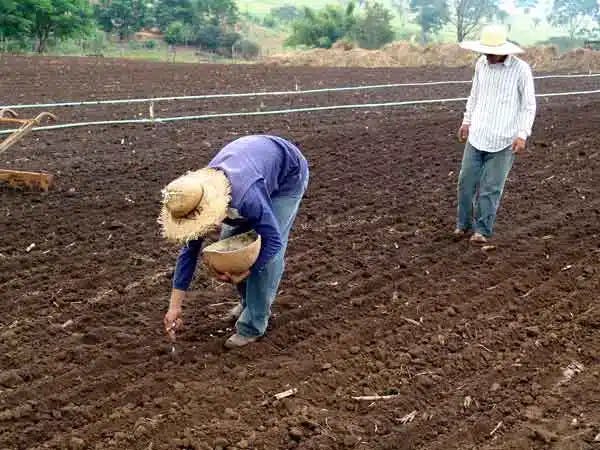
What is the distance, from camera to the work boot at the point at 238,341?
477 cm

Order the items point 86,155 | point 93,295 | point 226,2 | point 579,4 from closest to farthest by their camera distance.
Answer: point 93,295 → point 86,155 → point 226,2 → point 579,4

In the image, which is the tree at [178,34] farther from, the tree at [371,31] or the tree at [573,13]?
the tree at [573,13]

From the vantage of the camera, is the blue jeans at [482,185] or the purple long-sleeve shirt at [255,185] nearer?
the purple long-sleeve shirt at [255,185]

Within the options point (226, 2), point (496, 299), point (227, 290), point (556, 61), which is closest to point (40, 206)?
point (227, 290)

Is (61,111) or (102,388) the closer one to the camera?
(102,388)

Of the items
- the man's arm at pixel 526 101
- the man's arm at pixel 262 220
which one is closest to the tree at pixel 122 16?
the man's arm at pixel 526 101

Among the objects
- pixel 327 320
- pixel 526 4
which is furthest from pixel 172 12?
pixel 526 4

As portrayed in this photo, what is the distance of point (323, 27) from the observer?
4531 cm

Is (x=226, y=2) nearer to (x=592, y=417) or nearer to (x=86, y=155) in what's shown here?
(x=86, y=155)

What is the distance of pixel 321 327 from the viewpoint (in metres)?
5.10

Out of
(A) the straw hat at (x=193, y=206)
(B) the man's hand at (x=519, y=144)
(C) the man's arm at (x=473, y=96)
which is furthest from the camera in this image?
(C) the man's arm at (x=473, y=96)

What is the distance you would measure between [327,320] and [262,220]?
4.48ft

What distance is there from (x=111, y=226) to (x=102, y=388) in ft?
9.48

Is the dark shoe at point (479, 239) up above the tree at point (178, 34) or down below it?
above
